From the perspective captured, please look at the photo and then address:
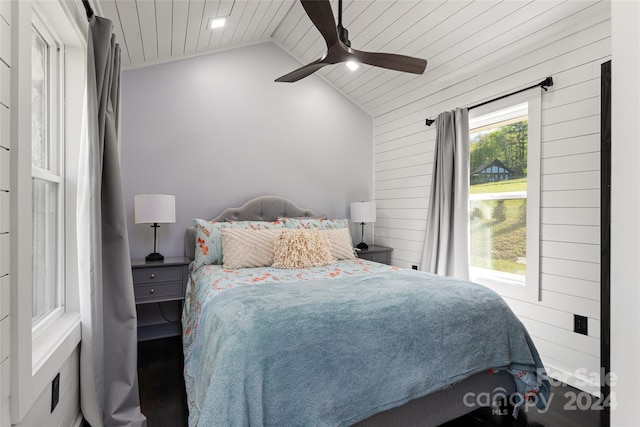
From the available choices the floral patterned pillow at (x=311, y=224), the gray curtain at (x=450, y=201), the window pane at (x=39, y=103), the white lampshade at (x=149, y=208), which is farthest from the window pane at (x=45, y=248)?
the gray curtain at (x=450, y=201)

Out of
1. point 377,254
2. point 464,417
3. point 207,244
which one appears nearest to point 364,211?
point 377,254

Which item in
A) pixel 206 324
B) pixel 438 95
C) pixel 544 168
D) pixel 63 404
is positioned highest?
pixel 438 95

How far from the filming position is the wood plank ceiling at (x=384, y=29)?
2.34m

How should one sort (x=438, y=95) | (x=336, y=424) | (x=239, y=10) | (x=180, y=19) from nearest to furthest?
(x=336, y=424) < (x=180, y=19) < (x=239, y=10) < (x=438, y=95)

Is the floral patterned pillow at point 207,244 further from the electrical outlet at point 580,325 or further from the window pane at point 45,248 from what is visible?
the electrical outlet at point 580,325

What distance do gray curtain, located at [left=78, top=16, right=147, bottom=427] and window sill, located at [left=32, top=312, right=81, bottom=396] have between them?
0.27 ft

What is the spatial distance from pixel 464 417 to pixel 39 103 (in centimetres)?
289

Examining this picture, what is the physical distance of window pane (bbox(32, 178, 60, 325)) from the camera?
1549 mm

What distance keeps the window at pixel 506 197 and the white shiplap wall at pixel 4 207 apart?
3.08 m

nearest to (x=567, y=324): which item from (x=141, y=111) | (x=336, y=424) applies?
(x=336, y=424)

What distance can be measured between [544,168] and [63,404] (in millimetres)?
3354

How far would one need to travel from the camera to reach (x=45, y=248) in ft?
5.47

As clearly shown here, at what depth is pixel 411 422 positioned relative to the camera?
64.4 inches

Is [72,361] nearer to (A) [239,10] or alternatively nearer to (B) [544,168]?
(A) [239,10]
